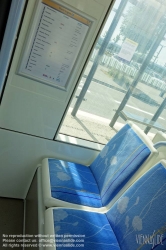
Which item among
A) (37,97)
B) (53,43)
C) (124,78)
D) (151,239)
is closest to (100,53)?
(124,78)

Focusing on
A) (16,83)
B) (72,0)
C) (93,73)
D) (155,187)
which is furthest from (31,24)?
(155,187)

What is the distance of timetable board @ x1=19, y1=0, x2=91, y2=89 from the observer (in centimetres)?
127

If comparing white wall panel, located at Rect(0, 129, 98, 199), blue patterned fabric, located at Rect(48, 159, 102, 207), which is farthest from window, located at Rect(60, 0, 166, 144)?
blue patterned fabric, located at Rect(48, 159, 102, 207)

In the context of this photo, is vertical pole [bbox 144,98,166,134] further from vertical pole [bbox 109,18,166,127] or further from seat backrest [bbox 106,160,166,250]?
seat backrest [bbox 106,160,166,250]

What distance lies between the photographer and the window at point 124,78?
1608 mm

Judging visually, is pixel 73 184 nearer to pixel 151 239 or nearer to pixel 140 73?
pixel 151 239

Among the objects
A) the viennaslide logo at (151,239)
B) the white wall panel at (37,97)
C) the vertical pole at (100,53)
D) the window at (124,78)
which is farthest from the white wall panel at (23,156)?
the viennaslide logo at (151,239)

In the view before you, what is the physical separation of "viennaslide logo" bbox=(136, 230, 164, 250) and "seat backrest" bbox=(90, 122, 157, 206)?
400 millimetres

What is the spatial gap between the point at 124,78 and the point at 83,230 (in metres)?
1.38

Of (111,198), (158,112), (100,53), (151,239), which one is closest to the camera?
(151,239)

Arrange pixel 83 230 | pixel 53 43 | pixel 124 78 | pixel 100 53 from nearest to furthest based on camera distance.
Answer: pixel 83 230 < pixel 53 43 < pixel 100 53 < pixel 124 78

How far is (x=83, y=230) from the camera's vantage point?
1189mm

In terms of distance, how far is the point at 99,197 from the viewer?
1.57m

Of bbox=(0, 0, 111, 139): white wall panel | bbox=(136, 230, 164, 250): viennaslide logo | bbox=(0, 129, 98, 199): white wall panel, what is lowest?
bbox=(0, 129, 98, 199): white wall panel
